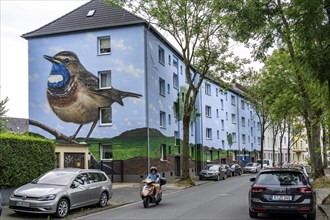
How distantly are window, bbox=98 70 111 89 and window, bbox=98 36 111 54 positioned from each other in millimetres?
1658

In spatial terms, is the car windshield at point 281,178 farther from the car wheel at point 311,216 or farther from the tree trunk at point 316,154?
the tree trunk at point 316,154

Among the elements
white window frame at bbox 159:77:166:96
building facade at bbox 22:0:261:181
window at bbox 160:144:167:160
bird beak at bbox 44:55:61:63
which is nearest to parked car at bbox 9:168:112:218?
building facade at bbox 22:0:261:181

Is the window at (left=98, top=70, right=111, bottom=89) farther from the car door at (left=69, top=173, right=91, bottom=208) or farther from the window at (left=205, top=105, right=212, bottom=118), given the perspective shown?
the window at (left=205, top=105, right=212, bottom=118)

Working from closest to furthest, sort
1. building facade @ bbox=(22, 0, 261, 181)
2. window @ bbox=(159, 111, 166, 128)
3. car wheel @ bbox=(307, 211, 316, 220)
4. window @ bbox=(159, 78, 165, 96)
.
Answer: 1. car wheel @ bbox=(307, 211, 316, 220)
2. building facade @ bbox=(22, 0, 261, 181)
3. window @ bbox=(159, 78, 165, 96)
4. window @ bbox=(159, 111, 166, 128)

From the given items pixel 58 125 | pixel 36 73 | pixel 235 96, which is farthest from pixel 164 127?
pixel 235 96

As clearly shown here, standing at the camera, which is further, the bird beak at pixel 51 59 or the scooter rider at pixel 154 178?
the bird beak at pixel 51 59

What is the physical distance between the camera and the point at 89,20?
34656 mm

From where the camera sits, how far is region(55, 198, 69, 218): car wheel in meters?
13.0

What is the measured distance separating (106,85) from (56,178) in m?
19.8

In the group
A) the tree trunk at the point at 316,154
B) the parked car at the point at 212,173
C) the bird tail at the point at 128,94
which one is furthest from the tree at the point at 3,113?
the tree trunk at the point at 316,154

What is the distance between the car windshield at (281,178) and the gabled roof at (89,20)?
2229 centimetres

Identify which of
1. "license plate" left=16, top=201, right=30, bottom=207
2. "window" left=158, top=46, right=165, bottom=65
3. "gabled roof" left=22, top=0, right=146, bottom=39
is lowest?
"license plate" left=16, top=201, right=30, bottom=207

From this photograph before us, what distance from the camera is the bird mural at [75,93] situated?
33312mm

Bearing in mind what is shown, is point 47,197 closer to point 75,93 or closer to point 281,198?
point 281,198
